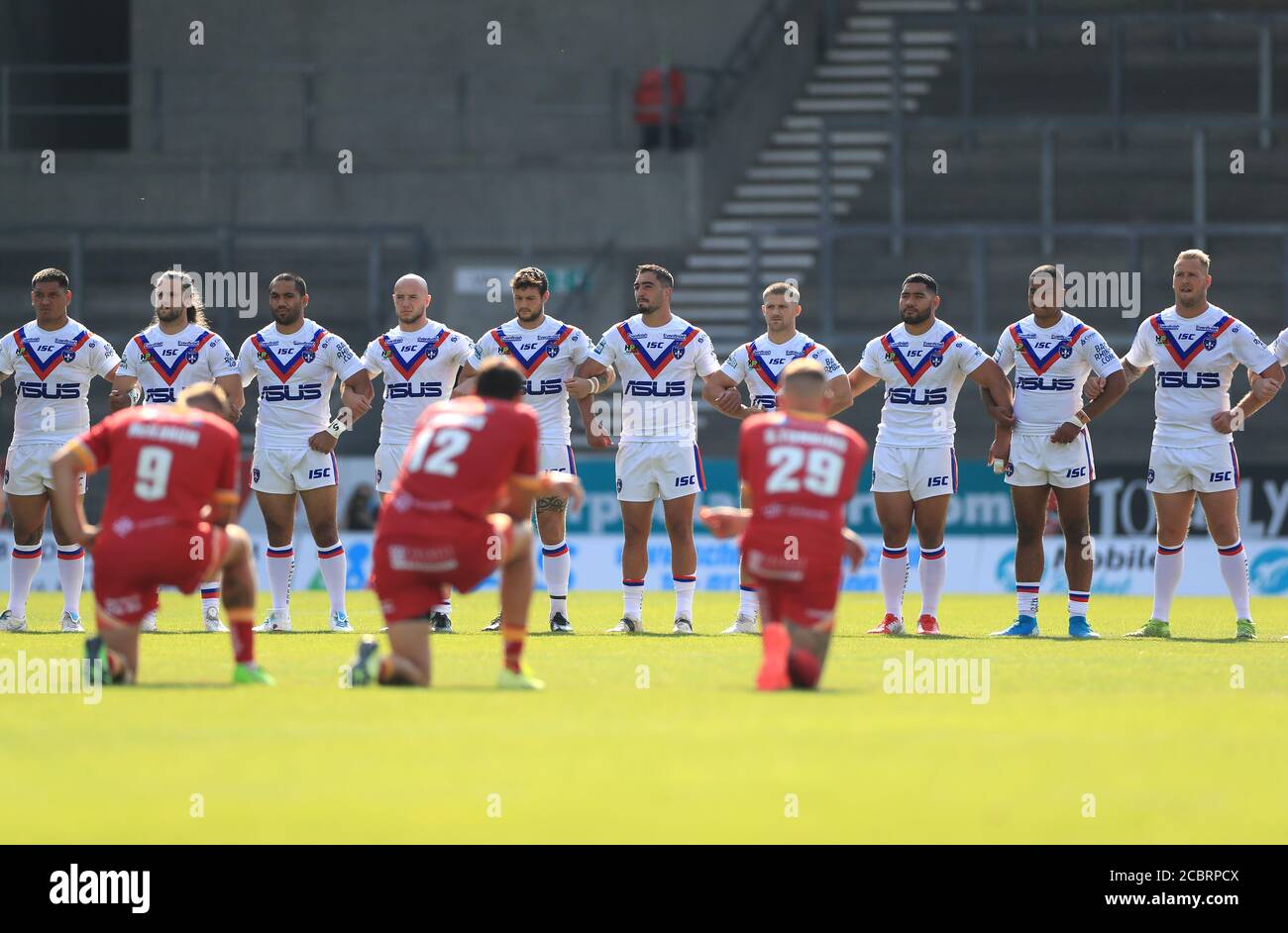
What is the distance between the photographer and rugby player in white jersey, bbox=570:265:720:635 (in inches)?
599

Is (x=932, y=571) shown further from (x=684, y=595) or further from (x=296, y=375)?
(x=296, y=375)

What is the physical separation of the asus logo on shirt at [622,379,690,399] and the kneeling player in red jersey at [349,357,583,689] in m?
5.31

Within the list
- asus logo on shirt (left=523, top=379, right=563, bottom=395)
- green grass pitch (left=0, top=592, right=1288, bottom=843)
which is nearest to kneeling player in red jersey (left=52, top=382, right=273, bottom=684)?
green grass pitch (left=0, top=592, right=1288, bottom=843)

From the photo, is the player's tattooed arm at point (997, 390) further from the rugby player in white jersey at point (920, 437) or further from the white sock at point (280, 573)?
the white sock at point (280, 573)

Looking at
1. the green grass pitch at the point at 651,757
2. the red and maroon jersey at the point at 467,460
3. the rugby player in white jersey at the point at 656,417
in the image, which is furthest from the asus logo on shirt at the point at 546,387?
the red and maroon jersey at the point at 467,460

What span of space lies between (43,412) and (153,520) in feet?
19.9

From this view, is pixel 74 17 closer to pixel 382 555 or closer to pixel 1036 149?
pixel 1036 149

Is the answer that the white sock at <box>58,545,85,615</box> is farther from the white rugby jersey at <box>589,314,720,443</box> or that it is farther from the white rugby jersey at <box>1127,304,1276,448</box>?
the white rugby jersey at <box>1127,304,1276,448</box>

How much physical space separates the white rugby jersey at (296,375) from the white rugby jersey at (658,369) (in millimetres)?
1990

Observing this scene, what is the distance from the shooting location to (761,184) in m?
30.5

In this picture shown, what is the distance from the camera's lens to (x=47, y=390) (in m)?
15.5

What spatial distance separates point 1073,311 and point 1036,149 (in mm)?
3706

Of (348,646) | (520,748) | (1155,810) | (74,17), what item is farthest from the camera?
(74,17)

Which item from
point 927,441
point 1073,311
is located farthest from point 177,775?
point 1073,311
